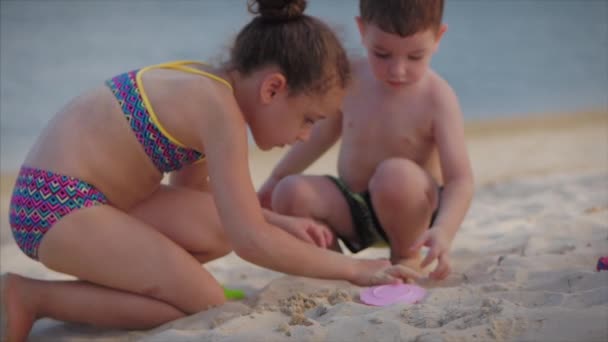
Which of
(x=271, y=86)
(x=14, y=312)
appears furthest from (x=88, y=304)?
(x=271, y=86)

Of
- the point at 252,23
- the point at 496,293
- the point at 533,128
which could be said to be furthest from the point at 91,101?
the point at 533,128

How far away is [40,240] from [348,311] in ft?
3.00

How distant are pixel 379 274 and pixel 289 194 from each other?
529 millimetres

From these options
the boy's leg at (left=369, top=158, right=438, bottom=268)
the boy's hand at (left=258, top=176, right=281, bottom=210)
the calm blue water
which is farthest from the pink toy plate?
the calm blue water

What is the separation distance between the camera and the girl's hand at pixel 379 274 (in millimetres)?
2174

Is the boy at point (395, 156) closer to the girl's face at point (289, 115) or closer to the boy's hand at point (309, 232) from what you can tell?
the boy's hand at point (309, 232)

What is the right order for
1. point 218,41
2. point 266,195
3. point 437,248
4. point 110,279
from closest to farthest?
point 110,279 → point 437,248 → point 266,195 → point 218,41

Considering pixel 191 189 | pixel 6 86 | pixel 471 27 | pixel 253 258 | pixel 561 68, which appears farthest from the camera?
pixel 471 27

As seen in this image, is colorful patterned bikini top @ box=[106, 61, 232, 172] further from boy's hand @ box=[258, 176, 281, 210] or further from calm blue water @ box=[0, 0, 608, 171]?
calm blue water @ box=[0, 0, 608, 171]

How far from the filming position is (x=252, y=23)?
215cm

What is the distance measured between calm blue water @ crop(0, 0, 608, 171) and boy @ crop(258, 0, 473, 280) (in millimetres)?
3706

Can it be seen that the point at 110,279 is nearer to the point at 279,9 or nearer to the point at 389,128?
the point at 279,9

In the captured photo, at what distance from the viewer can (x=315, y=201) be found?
2.60 m

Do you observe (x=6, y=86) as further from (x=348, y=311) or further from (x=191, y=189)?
(x=348, y=311)
